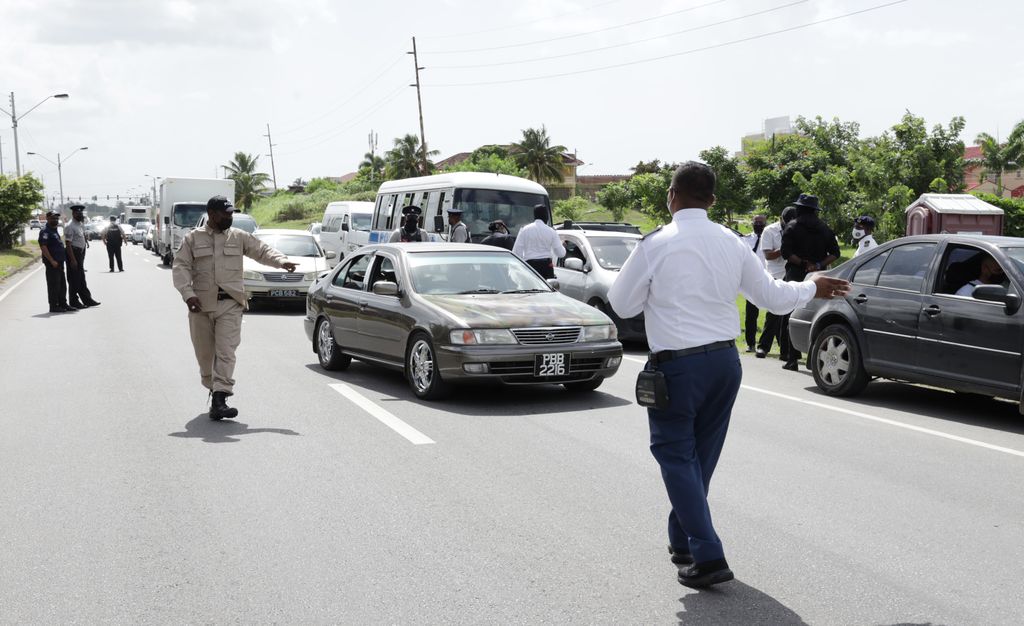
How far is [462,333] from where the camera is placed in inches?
337

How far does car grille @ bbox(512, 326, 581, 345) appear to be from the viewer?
8602 mm

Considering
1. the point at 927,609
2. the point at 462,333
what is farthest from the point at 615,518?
the point at 462,333

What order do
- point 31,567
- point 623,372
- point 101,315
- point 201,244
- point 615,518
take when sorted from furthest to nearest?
point 101,315, point 623,372, point 201,244, point 615,518, point 31,567

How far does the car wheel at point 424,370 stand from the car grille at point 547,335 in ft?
2.59

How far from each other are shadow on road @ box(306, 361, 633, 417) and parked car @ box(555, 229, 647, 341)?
11.1 feet

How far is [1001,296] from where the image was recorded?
792 centimetres

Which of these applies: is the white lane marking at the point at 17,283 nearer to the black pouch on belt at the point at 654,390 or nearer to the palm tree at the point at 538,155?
the black pouch on belt at the point at 654,390

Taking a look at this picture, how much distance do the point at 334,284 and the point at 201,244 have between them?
299 cm

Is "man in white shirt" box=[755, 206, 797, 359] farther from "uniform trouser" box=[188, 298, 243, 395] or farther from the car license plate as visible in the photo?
"uniform trouser" box=[188, 298, 243, 395]

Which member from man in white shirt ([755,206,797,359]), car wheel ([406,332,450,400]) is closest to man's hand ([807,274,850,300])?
car wheel ([406,332,450,400])

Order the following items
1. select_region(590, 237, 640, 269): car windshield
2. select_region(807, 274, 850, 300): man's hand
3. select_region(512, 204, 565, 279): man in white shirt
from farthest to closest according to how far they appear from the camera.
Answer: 1. select_region(590, 237, 640, 269): car windshield
2. select_region(512, 204, 565, 279): man in white shirt
3. select_region(807, 274, 850, 300): man's hand

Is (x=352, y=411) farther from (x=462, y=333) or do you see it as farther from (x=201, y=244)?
(x=201, y=244)

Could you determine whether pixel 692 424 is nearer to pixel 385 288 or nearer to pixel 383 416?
pixel 383 416

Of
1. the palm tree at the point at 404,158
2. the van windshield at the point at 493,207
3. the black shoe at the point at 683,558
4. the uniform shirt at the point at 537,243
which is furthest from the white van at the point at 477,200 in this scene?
the palm tree at the point at 404,158
